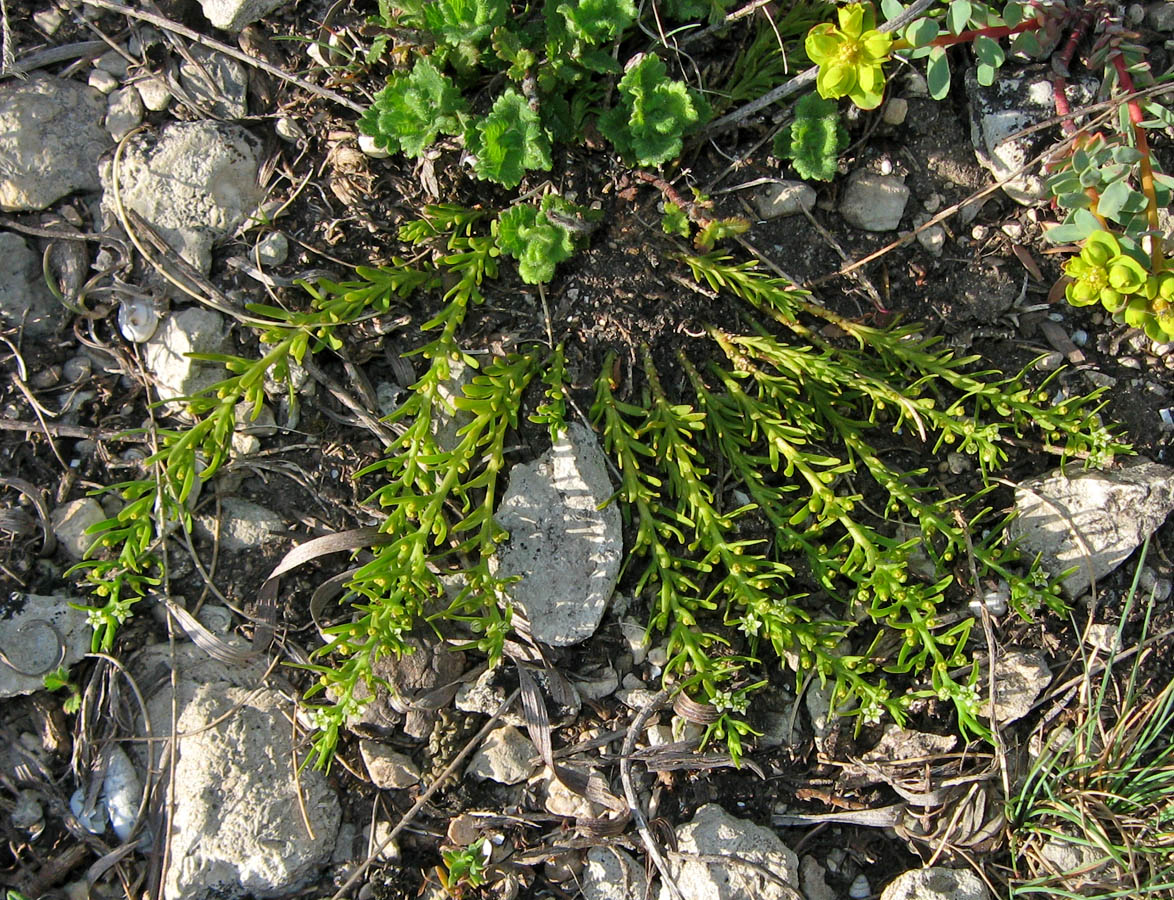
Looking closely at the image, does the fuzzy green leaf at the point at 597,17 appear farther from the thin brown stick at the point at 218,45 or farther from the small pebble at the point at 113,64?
the small pebble at the point at 113,64

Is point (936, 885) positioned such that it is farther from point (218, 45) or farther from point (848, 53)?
point (218, 45)

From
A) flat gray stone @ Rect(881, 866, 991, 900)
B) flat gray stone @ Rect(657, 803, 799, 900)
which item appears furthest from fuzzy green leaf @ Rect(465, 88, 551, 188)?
flat gray stone @ Rect(881, 866, 991, 900)

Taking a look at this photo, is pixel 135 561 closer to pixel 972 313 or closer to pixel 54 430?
pixel 54 430

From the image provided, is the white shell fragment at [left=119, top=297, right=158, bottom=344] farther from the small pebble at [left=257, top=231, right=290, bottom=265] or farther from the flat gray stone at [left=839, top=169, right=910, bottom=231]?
the flat gray stone at [left=839, top=169, right=910, bottom=231]

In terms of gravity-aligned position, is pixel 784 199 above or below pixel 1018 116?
below

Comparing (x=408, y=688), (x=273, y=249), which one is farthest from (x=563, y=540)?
(x=273, y=249)

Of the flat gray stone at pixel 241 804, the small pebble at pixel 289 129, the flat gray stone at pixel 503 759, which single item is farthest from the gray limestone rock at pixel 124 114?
the flat gray stone at pixel 503 759

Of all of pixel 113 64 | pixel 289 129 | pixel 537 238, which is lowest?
pixel 537 238

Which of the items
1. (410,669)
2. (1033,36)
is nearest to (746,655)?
(410,669)
